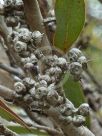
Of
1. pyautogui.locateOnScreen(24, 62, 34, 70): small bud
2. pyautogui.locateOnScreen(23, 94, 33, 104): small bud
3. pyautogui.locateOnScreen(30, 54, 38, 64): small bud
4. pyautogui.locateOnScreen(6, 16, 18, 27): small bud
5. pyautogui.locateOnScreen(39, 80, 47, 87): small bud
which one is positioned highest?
pyautogui.locateOnScreen(6, 16, 18, 27): small bud

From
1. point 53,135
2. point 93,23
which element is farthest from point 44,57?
point 93,23

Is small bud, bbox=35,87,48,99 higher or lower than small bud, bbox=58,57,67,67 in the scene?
lower


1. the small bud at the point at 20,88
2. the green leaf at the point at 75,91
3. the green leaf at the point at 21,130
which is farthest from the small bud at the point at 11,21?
the green leaf at the point at 21,130

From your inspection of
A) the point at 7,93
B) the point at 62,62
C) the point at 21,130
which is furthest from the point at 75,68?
the point at 21,130

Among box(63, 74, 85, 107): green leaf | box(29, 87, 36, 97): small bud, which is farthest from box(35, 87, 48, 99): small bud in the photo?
box(63, 74, 85, 107): green leaf

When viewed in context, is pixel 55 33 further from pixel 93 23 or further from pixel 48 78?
pixel 93 23

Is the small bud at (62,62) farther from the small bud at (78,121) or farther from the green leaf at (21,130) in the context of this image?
the green leaf at (21,130)

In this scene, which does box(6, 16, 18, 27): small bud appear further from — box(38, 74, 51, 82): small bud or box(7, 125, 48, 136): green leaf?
box(7, 125, 48, 136): green leaf

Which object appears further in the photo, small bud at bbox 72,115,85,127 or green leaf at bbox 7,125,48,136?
green leaf at bbox 7,125,48,136

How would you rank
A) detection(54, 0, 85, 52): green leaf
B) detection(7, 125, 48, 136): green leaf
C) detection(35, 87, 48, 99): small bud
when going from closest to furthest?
detection(35, 87, 48, 99): small bud, detection(54, 0, 85, 52): green leaf, detection(7, 125, 48, 136): green leaf
